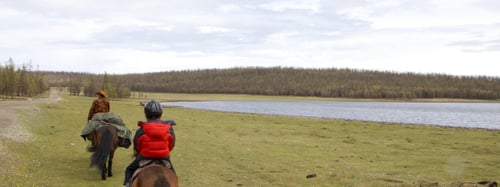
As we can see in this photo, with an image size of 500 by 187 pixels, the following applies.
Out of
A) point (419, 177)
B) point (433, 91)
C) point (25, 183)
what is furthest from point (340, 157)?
point (433, 91)

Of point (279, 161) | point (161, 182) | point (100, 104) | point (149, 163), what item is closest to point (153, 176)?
point (161, 182)

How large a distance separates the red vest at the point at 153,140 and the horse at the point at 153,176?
0.64 ft

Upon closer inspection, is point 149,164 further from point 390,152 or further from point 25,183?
point 390,152

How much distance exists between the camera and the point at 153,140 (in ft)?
23.6

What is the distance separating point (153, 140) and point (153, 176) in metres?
0.65

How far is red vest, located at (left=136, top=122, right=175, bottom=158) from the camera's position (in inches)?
280

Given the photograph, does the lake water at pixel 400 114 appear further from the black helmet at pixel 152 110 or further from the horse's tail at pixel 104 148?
the black helmet at pixel 152 110

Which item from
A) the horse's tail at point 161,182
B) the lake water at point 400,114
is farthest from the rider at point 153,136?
the lake water at point 400,114

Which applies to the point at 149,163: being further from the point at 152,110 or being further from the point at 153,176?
the point at 152,110

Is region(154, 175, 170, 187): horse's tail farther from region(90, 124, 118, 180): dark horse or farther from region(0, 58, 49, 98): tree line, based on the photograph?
region(0, 58, 49, 98): tree line

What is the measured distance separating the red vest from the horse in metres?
0.20

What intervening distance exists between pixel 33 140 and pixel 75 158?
4.92 meters

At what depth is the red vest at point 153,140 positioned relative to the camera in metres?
7.12

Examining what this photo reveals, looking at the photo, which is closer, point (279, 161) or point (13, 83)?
point (279, 161)
